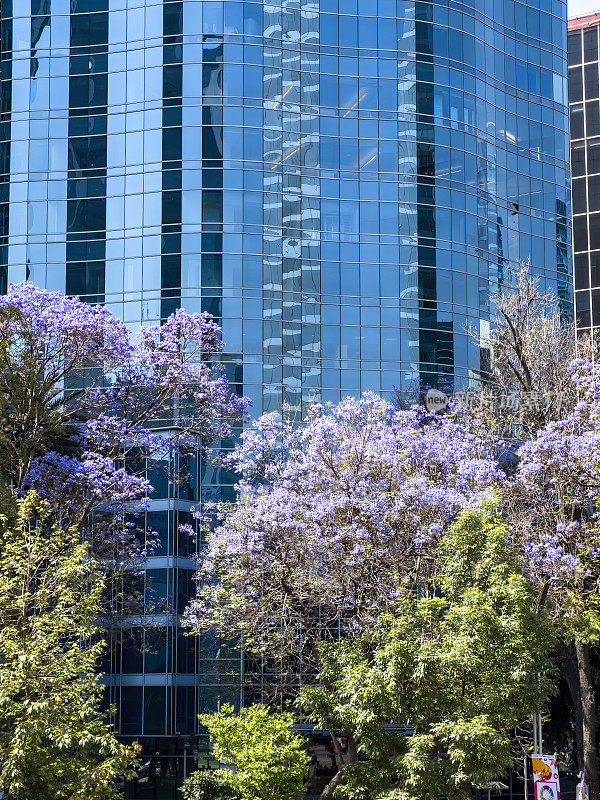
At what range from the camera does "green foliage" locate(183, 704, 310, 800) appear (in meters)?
27.7

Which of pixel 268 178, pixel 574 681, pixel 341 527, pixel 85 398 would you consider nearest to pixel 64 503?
pixel 85 398

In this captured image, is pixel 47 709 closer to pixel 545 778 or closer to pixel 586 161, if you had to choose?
pixel 545 778

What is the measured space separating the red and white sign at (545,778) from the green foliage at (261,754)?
5593 mm

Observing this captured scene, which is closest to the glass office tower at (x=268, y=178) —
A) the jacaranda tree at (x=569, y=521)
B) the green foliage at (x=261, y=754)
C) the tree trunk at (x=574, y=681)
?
the tree trunk at (x=574, y=681)

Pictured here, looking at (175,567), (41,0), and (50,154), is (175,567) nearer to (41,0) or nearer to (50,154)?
(50,154)

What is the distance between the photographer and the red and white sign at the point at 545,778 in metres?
26.8

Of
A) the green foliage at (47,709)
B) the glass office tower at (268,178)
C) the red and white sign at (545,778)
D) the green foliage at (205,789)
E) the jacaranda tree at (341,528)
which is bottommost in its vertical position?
the green foliage at (205,789)

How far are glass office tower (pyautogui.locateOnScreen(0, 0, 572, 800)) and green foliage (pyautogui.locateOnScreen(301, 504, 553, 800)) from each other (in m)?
22.8

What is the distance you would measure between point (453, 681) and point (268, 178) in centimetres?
3139

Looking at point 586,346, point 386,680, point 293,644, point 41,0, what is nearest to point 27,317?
point 293,644

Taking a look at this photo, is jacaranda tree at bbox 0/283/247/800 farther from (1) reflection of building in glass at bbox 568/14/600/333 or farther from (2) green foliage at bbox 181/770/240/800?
(1) reflection of building in glass at bbox 568/14/600/333

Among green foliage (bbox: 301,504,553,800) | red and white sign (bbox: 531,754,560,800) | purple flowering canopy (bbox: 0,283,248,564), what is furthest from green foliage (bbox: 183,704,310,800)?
purple flowering canopy (bbox: 0,283,248,564)

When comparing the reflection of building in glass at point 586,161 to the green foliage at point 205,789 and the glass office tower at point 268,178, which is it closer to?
the glass office tower at point 268,178

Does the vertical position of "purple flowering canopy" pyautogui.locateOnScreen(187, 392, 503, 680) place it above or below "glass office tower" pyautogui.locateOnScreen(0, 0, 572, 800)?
below
